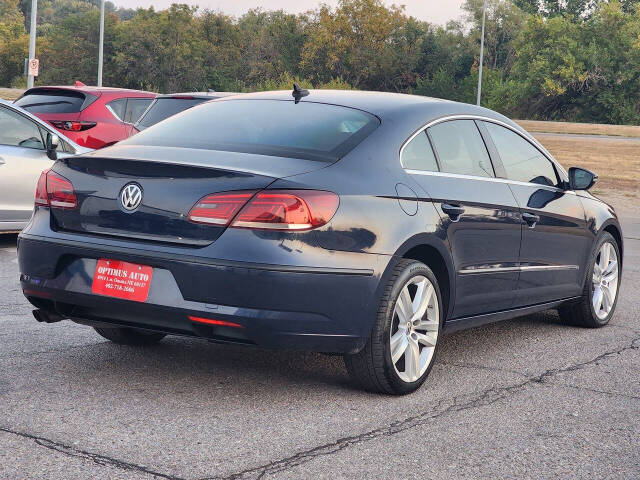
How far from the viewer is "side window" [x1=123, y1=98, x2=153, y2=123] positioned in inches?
569

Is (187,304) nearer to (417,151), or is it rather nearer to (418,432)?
(418,432)

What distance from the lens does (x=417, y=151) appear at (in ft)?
17.5

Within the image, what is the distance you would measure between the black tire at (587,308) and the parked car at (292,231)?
133 cm

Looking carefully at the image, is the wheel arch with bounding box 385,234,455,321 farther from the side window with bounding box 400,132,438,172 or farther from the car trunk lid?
the car trunk lid

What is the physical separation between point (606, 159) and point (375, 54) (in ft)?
178

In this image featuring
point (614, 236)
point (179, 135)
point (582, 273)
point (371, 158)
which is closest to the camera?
point (371, 158)

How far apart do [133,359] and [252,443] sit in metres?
1.64

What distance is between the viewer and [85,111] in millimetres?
13820

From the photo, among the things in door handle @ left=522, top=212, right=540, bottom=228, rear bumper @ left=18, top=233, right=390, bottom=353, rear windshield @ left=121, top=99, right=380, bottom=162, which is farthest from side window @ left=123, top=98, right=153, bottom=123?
rear bumper @ left=18, top=233, right=390, bottom=353

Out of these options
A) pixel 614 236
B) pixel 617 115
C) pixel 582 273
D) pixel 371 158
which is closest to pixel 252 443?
pixel 371 158

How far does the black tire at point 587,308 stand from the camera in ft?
23.4

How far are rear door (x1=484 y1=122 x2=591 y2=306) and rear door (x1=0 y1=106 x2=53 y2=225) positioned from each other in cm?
549

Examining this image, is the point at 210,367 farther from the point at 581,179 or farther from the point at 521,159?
the point at 581,179

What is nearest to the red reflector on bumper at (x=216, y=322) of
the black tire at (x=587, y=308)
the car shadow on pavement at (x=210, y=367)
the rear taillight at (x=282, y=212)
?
the rear taillight at (x=282, y=212)
